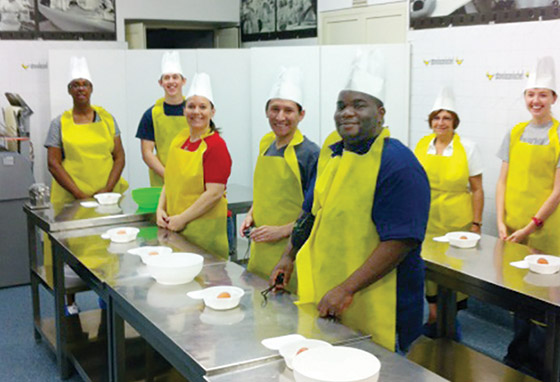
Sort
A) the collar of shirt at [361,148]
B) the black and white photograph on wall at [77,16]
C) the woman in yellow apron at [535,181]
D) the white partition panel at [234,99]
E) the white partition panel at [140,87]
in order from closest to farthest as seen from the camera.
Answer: the collar of shirt at [361,148] → the woman in yellow apron at [535,181] → the white partition panel at [140,87] → the white partition panel at [234,99] → the black and white photograph on wall at [77,16]

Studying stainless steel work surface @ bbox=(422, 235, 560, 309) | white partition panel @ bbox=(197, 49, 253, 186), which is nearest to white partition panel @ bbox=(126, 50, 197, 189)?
white partition panel @ bbox=(197, 49, 253, 186)

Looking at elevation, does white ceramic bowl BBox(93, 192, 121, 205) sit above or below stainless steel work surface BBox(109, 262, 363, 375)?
above

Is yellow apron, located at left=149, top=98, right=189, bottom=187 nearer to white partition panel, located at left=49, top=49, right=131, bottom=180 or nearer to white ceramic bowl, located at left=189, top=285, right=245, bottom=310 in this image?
white partition panel, located at left=49, top=49, right=131, bottom=180

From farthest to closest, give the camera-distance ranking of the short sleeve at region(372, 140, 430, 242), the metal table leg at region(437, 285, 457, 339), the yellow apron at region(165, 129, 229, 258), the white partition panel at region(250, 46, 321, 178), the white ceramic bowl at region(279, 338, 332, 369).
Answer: the white partition panel at region(250, 46, 321, 178)
the metal table leg at region(437, 285, 457, 339)
the yellow apron at region(165, 129, 229, 258)
the short sleeve at region(372, 140, 430, 242)
the white ceramic bowl at region(279, 338, 332, 369)

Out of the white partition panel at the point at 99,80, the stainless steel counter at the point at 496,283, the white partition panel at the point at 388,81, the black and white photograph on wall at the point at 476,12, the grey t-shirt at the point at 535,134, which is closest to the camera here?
the stainless steel counter at the point at 496,283

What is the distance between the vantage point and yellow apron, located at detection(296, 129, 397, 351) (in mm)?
2221

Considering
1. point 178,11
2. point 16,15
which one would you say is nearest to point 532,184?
point 178,11

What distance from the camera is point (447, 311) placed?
3.61 meters

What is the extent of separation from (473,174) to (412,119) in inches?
54.3

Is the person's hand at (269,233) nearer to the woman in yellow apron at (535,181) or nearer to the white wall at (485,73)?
the woman in yellow apron at (535,181)

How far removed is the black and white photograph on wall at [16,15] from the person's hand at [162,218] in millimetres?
3624

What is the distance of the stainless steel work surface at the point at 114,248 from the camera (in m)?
2.72

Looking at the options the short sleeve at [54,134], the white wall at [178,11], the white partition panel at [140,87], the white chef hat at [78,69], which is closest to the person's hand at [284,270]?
the short sleeve at [54,134]

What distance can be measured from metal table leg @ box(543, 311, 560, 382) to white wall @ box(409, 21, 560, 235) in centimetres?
200
